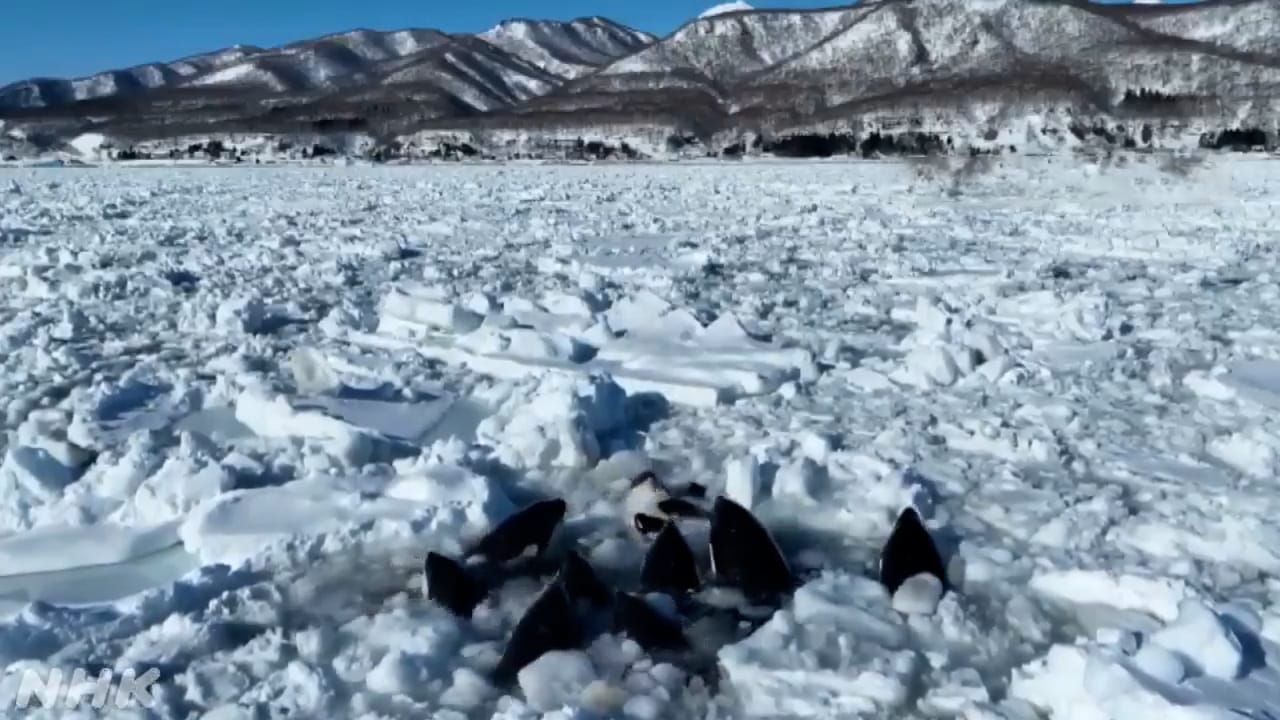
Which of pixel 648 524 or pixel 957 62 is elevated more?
pixel 957 62

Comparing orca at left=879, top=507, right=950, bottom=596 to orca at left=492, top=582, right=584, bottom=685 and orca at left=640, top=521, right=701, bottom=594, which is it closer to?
orca at left=640, top=521, right=701, bottom=594

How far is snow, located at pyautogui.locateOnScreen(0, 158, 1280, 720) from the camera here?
9.33 feet

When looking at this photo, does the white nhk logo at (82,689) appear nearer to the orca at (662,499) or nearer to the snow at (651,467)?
the snow at (651,467)

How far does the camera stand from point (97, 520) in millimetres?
3941

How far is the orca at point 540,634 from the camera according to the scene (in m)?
2.90

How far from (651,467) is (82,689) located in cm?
231

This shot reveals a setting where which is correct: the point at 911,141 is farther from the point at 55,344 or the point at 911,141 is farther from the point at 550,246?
the point at 55,344

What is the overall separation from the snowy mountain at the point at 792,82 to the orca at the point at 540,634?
5589 centimetres

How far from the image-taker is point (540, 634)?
2.97 meters

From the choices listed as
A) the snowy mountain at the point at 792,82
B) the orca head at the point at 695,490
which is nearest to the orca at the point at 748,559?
the orca head at the point at 695,490

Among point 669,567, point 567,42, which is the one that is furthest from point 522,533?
point 567,42

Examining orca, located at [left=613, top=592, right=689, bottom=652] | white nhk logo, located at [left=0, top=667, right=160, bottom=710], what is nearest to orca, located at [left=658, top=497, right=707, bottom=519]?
orca, located at [left=613, top=592, right=689, bottom=652]

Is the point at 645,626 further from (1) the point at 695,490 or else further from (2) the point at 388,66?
(2) the point at 388,66

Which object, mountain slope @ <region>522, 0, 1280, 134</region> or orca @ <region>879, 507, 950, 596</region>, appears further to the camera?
mountain slope @ <region>522, 0, 1280, 134</region>
